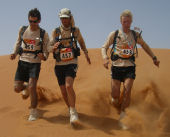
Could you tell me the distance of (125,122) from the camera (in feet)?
14.8

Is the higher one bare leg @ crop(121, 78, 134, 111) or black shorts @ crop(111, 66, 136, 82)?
black shorts @ crop(111, 66, 136, 82)

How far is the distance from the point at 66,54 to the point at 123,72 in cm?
118

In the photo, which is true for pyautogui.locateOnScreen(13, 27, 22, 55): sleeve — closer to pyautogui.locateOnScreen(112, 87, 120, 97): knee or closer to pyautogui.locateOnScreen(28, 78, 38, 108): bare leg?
pyautogui.locateOnScreen(28, 78, 38, 108): bare leg

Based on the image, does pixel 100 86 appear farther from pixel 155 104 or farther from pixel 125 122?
pixel 125 122

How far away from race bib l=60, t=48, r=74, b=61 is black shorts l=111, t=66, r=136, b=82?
0.91 metres

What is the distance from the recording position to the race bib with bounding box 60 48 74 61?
15.3 ft

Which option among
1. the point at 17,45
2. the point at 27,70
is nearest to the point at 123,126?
the point at 27,70

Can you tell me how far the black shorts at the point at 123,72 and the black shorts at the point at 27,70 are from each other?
61.4 inches

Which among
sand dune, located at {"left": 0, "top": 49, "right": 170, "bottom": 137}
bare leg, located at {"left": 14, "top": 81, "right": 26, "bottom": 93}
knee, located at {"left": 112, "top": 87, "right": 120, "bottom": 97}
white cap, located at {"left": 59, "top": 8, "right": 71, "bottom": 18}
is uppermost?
white cap, located at {"left": 59, "top": 8, "right": 71, "bottom": 18}

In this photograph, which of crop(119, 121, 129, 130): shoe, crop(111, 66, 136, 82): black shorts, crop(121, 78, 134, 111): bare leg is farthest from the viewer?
crop(111, 66, 136, 82): black shorts

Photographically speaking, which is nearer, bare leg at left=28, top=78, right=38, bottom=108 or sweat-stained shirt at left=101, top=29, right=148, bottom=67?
sweat-stained shirt at left=101, top=29, right=148, bottom=67

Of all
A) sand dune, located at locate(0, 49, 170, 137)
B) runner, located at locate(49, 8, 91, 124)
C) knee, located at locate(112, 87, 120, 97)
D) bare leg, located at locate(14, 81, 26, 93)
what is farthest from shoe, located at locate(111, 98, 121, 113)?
bare leg, located at locate(14, 81, 26, 93)

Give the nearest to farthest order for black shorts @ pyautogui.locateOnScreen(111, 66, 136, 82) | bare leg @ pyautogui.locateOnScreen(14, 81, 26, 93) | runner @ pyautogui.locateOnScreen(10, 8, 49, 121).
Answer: black shorts @ pyautogui.locateOnScreen(111, 66, 136, 82) < runner @ pyautogui.locateOnScreen(10, 8, 49, 121) < bare leg @ pyautogui.locateOnScreen(14, 81, 26, 93)

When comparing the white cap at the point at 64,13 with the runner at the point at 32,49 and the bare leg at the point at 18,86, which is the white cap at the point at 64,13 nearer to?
the runner at the point at 32,49
